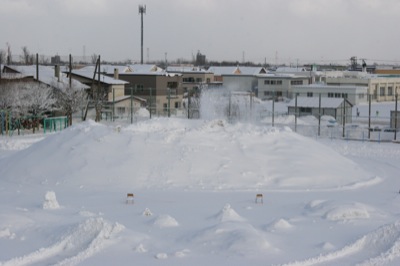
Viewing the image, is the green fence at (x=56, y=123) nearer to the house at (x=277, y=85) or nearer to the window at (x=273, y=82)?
the house at (x=277, y=85)

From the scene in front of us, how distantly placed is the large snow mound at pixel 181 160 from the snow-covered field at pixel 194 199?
0.10 feet

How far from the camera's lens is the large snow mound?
42.3 feet

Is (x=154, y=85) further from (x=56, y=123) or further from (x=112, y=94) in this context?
(x=56, y=123)

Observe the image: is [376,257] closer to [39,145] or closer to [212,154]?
[212,154]

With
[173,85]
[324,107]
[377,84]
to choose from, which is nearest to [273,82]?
[377,84]

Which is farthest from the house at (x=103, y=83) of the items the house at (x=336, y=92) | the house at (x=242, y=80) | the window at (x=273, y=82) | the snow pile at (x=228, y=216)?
the snow pile at (x=228, y=216)

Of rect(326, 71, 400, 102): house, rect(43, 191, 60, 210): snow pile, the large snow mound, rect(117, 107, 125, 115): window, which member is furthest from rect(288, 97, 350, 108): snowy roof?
rect(43, 191, 60, 210): snow pile

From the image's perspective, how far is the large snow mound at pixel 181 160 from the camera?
508 inches

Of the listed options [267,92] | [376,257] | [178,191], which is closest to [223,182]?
[178,191]

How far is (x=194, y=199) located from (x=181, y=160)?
229cm

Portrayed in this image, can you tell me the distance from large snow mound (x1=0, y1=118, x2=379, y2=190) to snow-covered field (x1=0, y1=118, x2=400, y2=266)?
3 centimetres

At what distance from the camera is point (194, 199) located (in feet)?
37.0

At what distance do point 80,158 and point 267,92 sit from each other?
34402 mm

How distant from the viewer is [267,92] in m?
46.9
